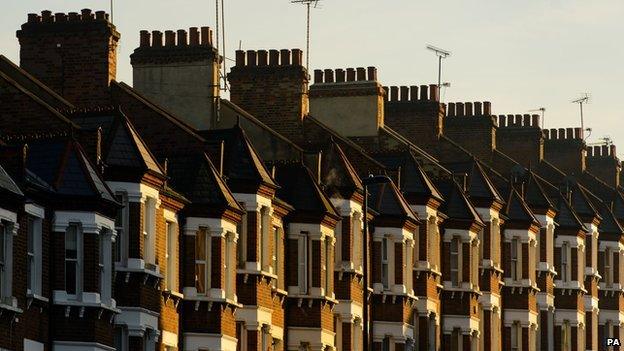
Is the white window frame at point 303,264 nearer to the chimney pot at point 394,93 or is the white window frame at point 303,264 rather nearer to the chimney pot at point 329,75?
the chimney pot at point 329,75

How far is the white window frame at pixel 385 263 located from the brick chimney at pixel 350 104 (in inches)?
363

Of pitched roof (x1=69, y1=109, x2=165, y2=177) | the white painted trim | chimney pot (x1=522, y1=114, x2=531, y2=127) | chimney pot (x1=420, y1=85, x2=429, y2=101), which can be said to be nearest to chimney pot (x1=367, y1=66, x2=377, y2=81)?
chimney pot (x1=420, y1=85, x2=429, y2=101)

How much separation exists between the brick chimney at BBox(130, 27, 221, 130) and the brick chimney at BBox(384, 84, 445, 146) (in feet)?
68.9

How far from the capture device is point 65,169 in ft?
205

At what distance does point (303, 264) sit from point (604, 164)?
5039cm

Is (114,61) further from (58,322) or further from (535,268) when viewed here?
(535,268)

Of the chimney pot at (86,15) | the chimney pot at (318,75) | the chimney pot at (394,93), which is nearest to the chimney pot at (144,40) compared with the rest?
the chimney pot at (86,15)

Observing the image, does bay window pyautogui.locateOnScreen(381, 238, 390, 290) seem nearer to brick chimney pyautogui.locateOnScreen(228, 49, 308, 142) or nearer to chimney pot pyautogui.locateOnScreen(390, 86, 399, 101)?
brick chimney pyautogui.locateOnScreen(228, 49, 308, 142)

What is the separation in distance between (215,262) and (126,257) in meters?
5.85

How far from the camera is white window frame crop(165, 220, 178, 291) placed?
69375mm

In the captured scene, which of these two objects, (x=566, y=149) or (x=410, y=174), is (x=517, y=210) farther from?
(x=566, y=149)

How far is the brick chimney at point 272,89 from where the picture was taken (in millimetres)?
87188

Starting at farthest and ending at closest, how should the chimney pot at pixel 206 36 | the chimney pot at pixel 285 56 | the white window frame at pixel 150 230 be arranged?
the chimney pot at pixel 285 56 < the chimney pot at pixel 206 36 < the white window frame at pixel 150 230

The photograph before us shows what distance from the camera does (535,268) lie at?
104 m
